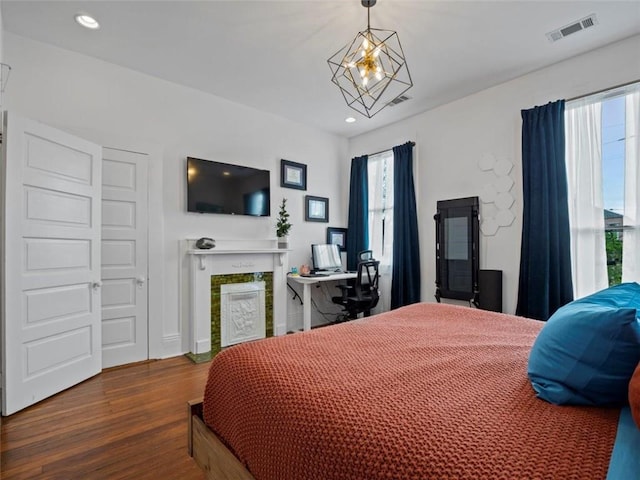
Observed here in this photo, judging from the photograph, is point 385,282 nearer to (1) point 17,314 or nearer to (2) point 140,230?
(2) point 140,230

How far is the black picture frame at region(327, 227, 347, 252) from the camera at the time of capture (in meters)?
4.79

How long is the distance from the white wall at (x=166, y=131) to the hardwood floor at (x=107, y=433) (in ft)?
2.52

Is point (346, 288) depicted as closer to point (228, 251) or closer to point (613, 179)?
point (228, 251)

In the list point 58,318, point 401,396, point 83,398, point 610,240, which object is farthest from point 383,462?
point 610,240

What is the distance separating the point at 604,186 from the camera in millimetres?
2729

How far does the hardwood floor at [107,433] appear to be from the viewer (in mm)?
1646

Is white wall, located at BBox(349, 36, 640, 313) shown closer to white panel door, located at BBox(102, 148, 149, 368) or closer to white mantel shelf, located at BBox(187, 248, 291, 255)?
white mantel shelf, located at BBox(187, 248, 291, 255)

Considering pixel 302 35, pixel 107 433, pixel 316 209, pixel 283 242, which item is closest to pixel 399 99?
pixel 302 35

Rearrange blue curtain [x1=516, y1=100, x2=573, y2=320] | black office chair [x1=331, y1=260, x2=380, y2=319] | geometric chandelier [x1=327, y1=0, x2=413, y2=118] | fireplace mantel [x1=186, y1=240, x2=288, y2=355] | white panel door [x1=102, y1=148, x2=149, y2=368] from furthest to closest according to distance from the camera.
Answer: black office chair [x1=331, y1=260, x2=380, y2=319], fireplace mantel [x1=186, y1=240, x2=288, y2=355], white panel door [x1=102, y1=148, x2=149, y2=368], blue curtain [x1=516, y1=100, x2=573, y2=320], geometric chandelier [x1=327, y1=0, x2=413, y2=118]

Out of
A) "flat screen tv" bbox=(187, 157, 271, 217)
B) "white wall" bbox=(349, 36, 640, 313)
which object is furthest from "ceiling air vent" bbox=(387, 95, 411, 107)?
"flat screen tv" bbox=(187, 157, 271, 217)

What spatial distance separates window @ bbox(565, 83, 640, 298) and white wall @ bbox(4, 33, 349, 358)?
303 centimetres

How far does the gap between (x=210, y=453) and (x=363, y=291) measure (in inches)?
111

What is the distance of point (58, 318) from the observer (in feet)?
8.28

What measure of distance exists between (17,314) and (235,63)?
2.70m
